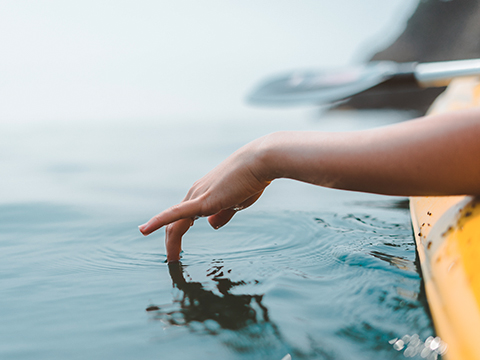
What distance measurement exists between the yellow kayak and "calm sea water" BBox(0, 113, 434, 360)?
55mm

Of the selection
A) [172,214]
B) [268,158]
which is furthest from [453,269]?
[172,214]

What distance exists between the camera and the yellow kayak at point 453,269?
65 centimetres

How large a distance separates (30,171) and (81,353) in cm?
283

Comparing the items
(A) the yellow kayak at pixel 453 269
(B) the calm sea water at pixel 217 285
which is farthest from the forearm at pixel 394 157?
(B) the calm sea water at pixel 217 285

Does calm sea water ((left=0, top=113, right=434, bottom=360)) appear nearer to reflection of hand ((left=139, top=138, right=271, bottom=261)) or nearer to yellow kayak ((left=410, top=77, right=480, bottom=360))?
yellow kayak ((left=410, top=77, right=480, bottom=360))

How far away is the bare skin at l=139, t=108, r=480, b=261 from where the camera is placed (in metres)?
0.73

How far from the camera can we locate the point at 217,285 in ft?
3.28

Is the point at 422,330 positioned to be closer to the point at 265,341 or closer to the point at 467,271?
the point at 467,271

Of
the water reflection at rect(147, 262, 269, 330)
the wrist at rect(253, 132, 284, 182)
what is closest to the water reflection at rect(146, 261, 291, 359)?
the water reflection at rect(147, 262, 269, 330)

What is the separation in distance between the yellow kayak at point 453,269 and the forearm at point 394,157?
0.10m

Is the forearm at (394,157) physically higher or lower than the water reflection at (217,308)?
higher

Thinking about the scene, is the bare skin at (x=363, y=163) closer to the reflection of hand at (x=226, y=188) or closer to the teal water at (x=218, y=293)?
the reflection of hand at (x=226, y=188)

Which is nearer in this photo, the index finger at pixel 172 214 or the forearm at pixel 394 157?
the forearm at pixel 394 157

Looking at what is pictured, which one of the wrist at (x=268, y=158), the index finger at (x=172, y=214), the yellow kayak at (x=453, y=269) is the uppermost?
the wrist at (x=268, y=158)
